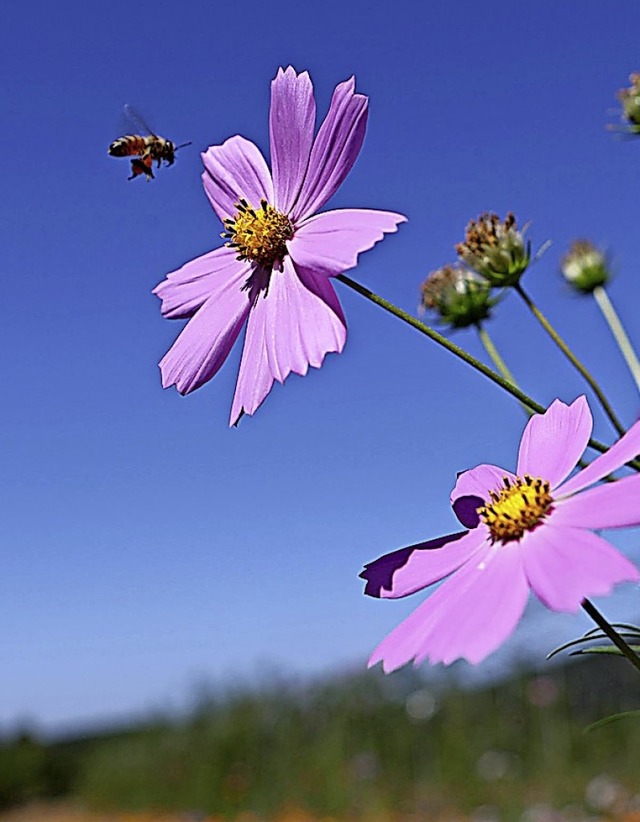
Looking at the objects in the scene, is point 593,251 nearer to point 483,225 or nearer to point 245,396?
point 483,225

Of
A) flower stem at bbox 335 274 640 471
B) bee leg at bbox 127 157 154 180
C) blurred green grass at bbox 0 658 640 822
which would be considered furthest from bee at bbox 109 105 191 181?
blurred green grass at bbox 0 658 640 822

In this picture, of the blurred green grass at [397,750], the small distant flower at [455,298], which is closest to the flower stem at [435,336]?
the small distant flower at [455,298]

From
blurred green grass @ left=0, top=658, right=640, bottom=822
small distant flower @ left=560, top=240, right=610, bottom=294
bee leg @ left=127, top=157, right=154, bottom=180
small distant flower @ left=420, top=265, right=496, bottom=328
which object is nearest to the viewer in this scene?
bee leg @ left=127, top=157, right=154, bottom=180

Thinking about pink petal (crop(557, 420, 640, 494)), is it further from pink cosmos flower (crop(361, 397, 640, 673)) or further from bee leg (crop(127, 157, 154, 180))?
bee leg (crop(127, 157, 154, 180))

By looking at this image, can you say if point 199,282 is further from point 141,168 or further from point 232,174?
point 141,168

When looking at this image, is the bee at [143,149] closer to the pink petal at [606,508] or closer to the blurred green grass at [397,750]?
the pink petal at [606,508]

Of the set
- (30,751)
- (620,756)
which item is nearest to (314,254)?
(620,756)
